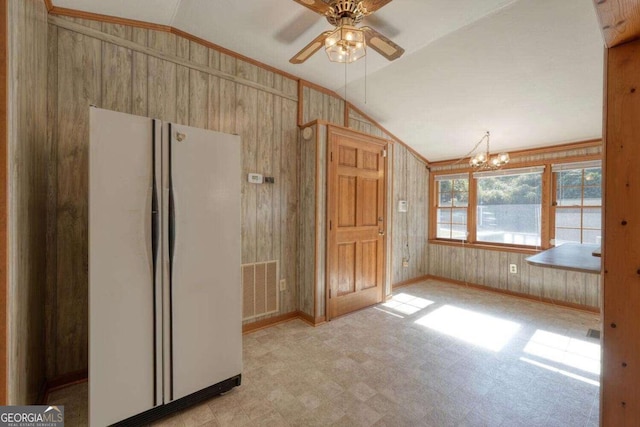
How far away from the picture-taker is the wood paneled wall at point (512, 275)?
11.5ft

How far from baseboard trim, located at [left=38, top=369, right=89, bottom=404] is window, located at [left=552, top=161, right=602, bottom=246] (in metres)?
5.55

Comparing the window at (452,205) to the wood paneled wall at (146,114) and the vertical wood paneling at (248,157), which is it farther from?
the vertical wood paneling at (248,157)

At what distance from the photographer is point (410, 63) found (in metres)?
2.87

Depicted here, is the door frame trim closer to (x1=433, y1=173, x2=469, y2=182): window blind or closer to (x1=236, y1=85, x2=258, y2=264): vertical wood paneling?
(x1=236, y1=85, x2=258, y2=264): vertical wood paneling

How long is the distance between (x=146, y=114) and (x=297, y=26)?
1489mm

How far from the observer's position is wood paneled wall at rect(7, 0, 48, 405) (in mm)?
1214

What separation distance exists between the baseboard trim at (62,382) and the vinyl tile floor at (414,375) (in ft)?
0.22

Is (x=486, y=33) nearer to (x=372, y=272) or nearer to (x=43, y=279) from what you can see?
(x=372, y=272)

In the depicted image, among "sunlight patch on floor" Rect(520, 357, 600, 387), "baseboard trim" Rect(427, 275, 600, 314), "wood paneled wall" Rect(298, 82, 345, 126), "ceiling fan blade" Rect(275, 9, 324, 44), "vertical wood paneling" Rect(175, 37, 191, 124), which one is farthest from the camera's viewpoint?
"baseboard trim" Rect(427, 275, 600, 314)

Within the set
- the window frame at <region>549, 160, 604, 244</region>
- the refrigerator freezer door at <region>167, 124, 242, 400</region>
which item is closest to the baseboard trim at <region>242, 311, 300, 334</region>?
the refrigerator freezer door at <region>167, 124, 242, 400</region>

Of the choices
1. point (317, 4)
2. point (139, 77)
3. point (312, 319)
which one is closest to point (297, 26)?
point (317, 4)

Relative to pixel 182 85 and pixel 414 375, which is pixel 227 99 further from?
pixel 414 375

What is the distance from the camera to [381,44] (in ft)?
5.81

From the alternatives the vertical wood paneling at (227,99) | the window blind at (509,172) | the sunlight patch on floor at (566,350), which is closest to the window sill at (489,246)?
the window blind at (509,172)
